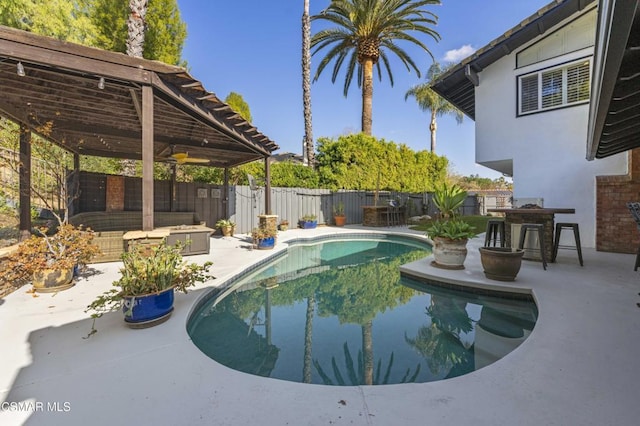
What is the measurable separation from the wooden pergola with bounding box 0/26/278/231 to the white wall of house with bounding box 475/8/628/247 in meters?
6.33

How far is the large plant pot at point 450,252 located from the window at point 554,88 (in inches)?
201

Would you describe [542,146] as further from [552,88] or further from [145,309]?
[145,309]

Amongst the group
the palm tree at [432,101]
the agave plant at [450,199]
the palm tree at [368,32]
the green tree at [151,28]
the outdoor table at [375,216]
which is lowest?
the outdoor table at [375,216]

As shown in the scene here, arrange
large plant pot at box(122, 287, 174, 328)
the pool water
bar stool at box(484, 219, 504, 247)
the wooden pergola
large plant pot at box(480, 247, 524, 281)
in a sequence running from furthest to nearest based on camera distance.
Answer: bar stool at box(484, 219, 504, 247) → large plant pot at box(480, 247, 524, 281) → the wooden pergola → large plant pot at box(122, 287, 174, 328) → the pool water

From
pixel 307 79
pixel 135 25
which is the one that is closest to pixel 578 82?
pixel 307 79

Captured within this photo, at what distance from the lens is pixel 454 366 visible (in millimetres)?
2514

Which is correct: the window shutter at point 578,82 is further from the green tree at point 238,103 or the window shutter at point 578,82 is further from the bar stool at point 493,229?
the green tree at point 238,103

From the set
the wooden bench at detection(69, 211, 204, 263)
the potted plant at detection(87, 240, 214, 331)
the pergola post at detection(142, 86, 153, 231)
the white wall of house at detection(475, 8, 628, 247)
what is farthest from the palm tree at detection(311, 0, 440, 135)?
the potted plant at detection(87, 240, 214, 331)

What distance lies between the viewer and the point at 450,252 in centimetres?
505

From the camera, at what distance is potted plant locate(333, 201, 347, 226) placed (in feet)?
44.4

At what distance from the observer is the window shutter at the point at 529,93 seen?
7.53m

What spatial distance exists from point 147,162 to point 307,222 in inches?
337

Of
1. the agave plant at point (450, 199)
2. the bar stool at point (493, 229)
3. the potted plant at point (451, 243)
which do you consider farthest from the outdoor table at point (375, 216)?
the potted plant at point (451, 243)

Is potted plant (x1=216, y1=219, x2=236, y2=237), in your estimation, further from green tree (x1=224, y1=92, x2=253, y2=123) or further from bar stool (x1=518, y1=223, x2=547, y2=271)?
bar stool (x1=518, y1=223, x2=547, y2=271)
